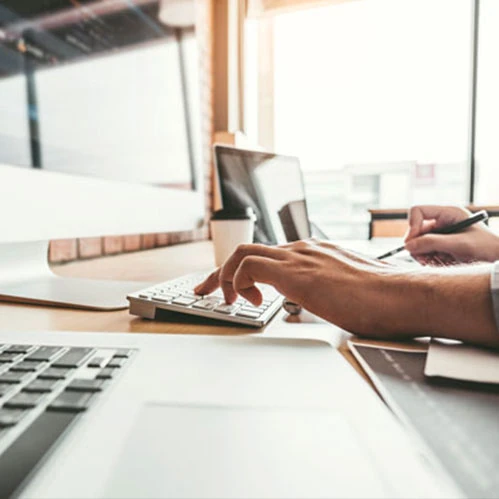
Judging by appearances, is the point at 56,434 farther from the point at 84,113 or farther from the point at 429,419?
the point at 84,113

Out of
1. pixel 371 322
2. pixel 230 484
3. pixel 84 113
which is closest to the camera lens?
pixel 230 484

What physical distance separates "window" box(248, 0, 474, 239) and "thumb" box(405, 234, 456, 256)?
73.5 inches

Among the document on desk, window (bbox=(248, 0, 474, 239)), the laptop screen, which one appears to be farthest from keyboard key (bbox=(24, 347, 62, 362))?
window (bbox=(248, 0, 474, 239))

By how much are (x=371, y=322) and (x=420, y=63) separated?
281cm

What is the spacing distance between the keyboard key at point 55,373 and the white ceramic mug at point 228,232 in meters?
0.60

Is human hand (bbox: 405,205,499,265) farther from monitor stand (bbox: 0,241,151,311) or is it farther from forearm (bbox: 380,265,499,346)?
monitor stand (bbox: 0,241,151,311)

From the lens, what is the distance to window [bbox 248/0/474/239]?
262 cm

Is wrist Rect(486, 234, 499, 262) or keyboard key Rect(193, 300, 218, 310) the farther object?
wrist Rect(486, 234, 499, 262)

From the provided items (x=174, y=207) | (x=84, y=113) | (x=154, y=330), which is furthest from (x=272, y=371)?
(x=174, y=207)

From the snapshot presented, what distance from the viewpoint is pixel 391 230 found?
1839 mm

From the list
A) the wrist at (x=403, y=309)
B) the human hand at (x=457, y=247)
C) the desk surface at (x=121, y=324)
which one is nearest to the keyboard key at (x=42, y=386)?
the desk surface at (x=121, y=324)

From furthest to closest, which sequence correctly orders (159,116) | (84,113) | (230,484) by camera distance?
(159,116)
(84,113)
(230,484)

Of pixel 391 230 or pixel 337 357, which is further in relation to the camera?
pixel 391 230

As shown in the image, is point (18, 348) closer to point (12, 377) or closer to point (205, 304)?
point (12, 377)
